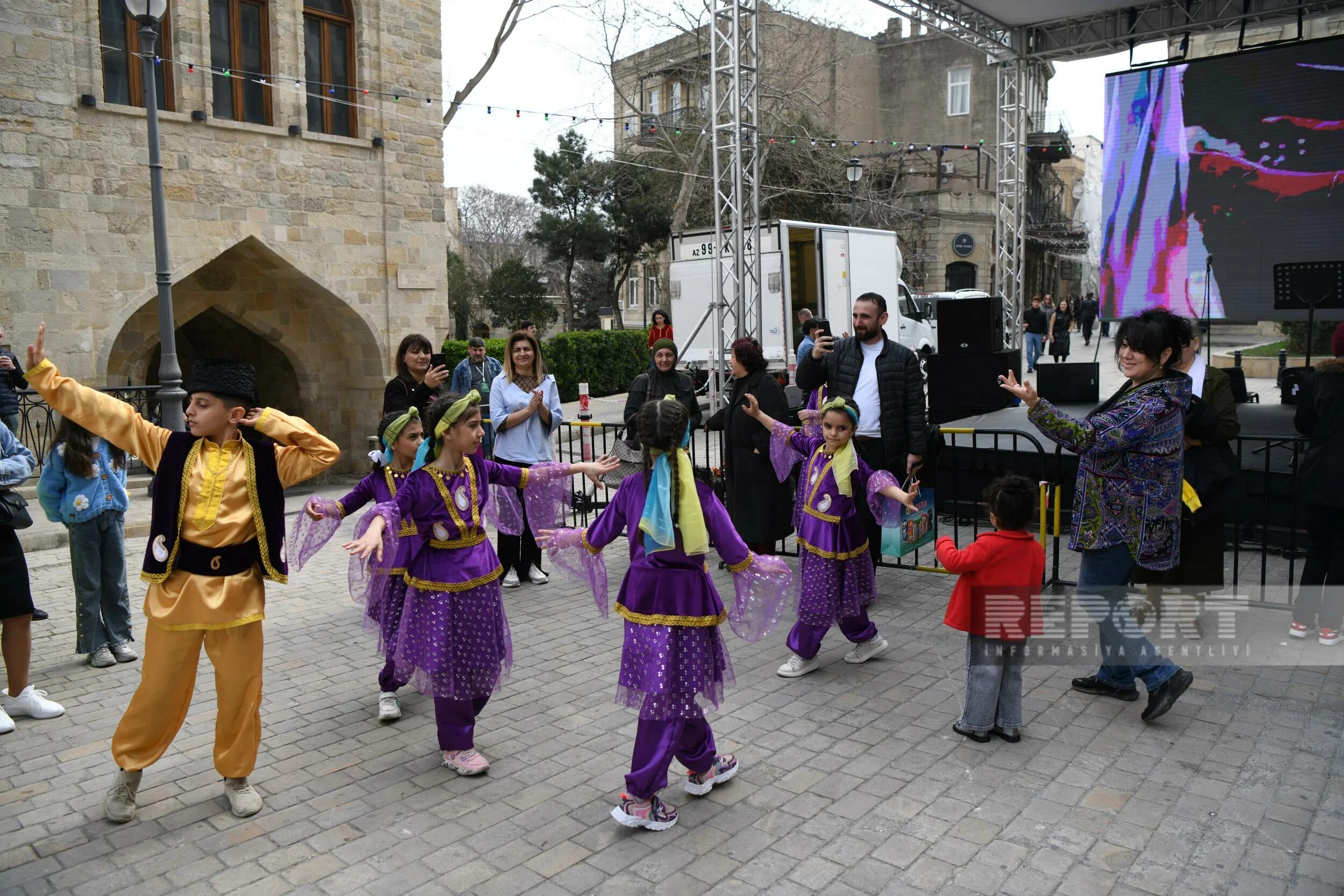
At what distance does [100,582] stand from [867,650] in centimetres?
435

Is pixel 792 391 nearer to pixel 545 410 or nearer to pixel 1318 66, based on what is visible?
pixel 1318 66

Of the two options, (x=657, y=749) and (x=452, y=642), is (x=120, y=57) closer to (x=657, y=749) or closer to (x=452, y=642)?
(x=452, y=642)

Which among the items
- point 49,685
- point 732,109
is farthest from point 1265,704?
point 732,109

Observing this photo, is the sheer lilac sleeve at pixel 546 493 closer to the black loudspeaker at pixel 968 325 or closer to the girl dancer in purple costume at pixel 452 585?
the girl dancer in purple costume at pixel 452 585

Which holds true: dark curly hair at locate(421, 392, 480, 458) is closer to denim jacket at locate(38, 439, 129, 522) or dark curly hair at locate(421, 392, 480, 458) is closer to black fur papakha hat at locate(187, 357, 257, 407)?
black fur papakha hat at locate(187, 357, 257, 407)

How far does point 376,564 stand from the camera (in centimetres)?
456

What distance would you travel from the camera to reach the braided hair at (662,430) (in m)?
3.77

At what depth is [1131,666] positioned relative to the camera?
470cm

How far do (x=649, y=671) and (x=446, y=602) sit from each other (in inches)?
40.1

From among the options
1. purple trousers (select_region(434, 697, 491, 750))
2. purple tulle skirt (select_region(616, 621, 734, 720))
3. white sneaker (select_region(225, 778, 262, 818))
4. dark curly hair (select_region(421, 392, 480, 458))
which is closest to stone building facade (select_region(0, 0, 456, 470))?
dark curly hair (select_region(421, 392, 480, 458))

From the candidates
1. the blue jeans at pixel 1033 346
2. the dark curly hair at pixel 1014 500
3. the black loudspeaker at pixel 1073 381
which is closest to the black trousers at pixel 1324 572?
the dark curly hair at pixel 1014 500

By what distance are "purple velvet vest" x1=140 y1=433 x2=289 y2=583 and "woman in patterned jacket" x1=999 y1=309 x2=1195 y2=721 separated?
10.3 ft

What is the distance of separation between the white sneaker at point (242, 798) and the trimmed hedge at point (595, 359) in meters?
18.6

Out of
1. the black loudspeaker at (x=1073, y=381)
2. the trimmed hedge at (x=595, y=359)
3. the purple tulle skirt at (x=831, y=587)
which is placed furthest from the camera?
the trimmed hedge at (x=595, y=359)
